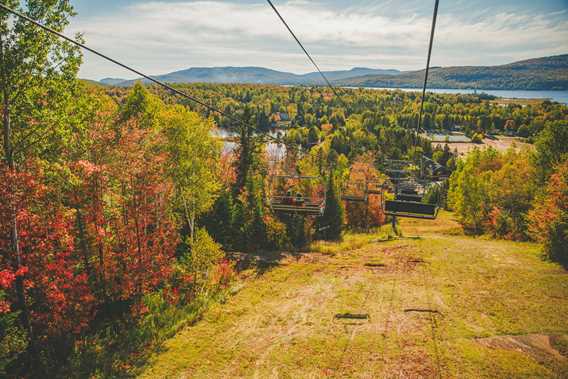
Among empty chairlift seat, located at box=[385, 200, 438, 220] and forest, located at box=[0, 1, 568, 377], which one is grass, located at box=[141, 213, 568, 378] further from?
empty chairlift seat, located at box=[385, 200, 438, 220]

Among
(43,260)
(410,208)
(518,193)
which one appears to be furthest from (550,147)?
(43,260)

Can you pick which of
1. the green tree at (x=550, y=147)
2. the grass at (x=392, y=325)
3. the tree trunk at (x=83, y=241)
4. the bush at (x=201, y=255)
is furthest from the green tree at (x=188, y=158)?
the green tree at (x=550, y=147)

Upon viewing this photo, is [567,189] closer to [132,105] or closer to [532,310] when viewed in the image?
[532,310]

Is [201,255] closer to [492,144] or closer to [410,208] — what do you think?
[410,208]

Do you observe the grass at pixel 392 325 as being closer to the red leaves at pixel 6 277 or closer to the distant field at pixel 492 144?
the red leaves at pixel 6 277

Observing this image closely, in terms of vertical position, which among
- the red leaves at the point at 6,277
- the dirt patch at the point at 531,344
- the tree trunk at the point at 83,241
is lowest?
the dirt patch at the point at 531,344

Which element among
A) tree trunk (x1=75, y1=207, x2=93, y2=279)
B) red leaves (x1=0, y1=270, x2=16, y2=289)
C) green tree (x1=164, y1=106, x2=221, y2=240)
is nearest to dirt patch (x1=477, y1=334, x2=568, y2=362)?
red leaves (x1=0, y1=270, x2=16, y2=289)

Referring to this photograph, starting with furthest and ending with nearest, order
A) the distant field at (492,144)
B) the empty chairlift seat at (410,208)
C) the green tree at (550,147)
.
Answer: the distant field at (492,144) < the green tree at (550,147) < the empty chairlift seat at (410,208)
